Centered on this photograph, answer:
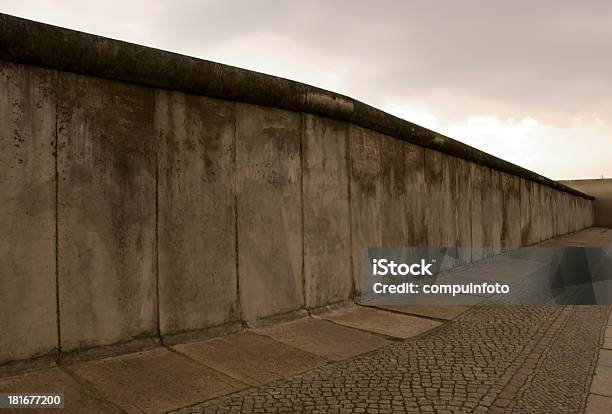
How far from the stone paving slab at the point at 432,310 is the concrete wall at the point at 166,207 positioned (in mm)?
562

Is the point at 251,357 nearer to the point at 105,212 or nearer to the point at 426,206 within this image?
the point at 105,212

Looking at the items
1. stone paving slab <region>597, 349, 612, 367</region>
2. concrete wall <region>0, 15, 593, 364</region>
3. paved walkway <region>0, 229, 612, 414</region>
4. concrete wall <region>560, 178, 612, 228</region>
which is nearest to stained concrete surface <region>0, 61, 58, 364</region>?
concrete wall <region>0, 15, 593, 364</region>

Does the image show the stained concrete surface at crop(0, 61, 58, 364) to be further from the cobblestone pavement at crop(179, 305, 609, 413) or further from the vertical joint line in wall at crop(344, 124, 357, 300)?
the vertical joint line in wall at crop(344, 124, 357, 300)

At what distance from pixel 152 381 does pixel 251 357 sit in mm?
730

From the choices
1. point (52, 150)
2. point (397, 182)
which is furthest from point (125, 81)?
point (397, 182)

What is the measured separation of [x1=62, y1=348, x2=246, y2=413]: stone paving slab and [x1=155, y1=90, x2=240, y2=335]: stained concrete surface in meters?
0.46

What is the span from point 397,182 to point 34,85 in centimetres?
450

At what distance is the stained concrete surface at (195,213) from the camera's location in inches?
131

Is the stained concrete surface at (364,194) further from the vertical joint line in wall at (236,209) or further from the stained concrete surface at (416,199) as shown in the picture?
the vertical joint line in wall at (236,209)

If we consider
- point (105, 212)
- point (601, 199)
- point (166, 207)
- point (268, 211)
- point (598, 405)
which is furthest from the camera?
point (601, 199)

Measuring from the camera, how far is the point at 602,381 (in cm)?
267

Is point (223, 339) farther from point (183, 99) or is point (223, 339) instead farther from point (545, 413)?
point (545, 413)

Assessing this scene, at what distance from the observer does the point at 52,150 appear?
9.18ft

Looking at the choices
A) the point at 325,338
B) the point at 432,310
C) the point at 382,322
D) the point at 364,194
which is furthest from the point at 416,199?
the point at 325,338
